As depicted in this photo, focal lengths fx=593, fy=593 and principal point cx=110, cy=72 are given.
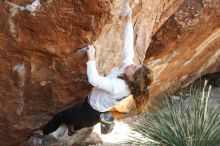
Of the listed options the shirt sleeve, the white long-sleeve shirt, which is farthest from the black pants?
the shirt sleeve

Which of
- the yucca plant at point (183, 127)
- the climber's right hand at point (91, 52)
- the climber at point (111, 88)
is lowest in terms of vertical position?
the yucca plant at point (183, 127)

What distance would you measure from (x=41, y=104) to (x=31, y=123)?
320 millimetres

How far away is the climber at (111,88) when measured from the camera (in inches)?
225

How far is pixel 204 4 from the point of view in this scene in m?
8.73

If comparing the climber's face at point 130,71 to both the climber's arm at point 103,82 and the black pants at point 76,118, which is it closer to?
the climber's arm at point 103,82

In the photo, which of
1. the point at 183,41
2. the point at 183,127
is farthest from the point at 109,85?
the point at 183,41

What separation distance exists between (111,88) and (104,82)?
0.09 meters

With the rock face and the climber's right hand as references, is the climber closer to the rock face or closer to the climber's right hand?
the climber's right hand

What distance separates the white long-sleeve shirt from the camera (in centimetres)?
577

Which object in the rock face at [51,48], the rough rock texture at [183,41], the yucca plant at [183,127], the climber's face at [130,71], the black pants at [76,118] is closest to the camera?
the climber's face at [130,71]

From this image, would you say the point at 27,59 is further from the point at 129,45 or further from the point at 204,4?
the point at 204,4

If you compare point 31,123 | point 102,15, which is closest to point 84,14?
point 102,15

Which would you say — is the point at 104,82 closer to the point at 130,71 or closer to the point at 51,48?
the point at 130,71

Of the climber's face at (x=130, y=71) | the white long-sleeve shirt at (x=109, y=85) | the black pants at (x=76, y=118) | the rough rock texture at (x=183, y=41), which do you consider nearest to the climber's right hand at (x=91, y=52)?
the white long-sleeve shirt at (x=109, y=85)
